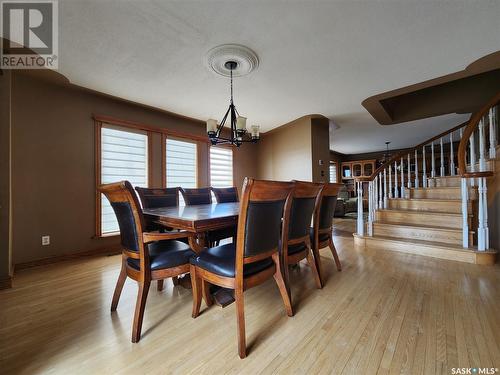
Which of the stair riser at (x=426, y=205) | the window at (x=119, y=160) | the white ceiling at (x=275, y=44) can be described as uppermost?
the white ceiling at (x=275, y=44)

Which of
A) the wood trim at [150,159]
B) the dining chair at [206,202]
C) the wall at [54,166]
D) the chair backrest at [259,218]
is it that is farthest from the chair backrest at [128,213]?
the wood trim at [150,159]

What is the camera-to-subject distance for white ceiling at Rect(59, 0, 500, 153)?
1677 mm

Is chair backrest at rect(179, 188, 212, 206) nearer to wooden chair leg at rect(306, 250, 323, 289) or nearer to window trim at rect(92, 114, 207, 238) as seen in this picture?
window trim at rect(92, 114, 207, 238)

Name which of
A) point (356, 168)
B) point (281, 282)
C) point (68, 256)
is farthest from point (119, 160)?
point (356, 168)

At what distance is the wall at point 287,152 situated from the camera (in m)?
4.41

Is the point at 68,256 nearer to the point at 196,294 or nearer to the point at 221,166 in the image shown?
the point at 196,294

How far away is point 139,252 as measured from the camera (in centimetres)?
140

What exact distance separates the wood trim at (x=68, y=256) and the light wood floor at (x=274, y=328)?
0.51 m

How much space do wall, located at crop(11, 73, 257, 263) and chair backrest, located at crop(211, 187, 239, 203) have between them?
1.78 meters

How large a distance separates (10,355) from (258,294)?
5.20ft

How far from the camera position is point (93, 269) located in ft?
8.30

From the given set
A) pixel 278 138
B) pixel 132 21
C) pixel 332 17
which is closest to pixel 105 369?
pixel 132 21

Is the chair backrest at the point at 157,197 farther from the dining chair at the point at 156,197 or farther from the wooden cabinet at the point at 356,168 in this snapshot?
the wooden cabinet at the point at 356,168

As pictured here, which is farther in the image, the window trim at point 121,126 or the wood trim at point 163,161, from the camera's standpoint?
the wood trim at point 163,161
